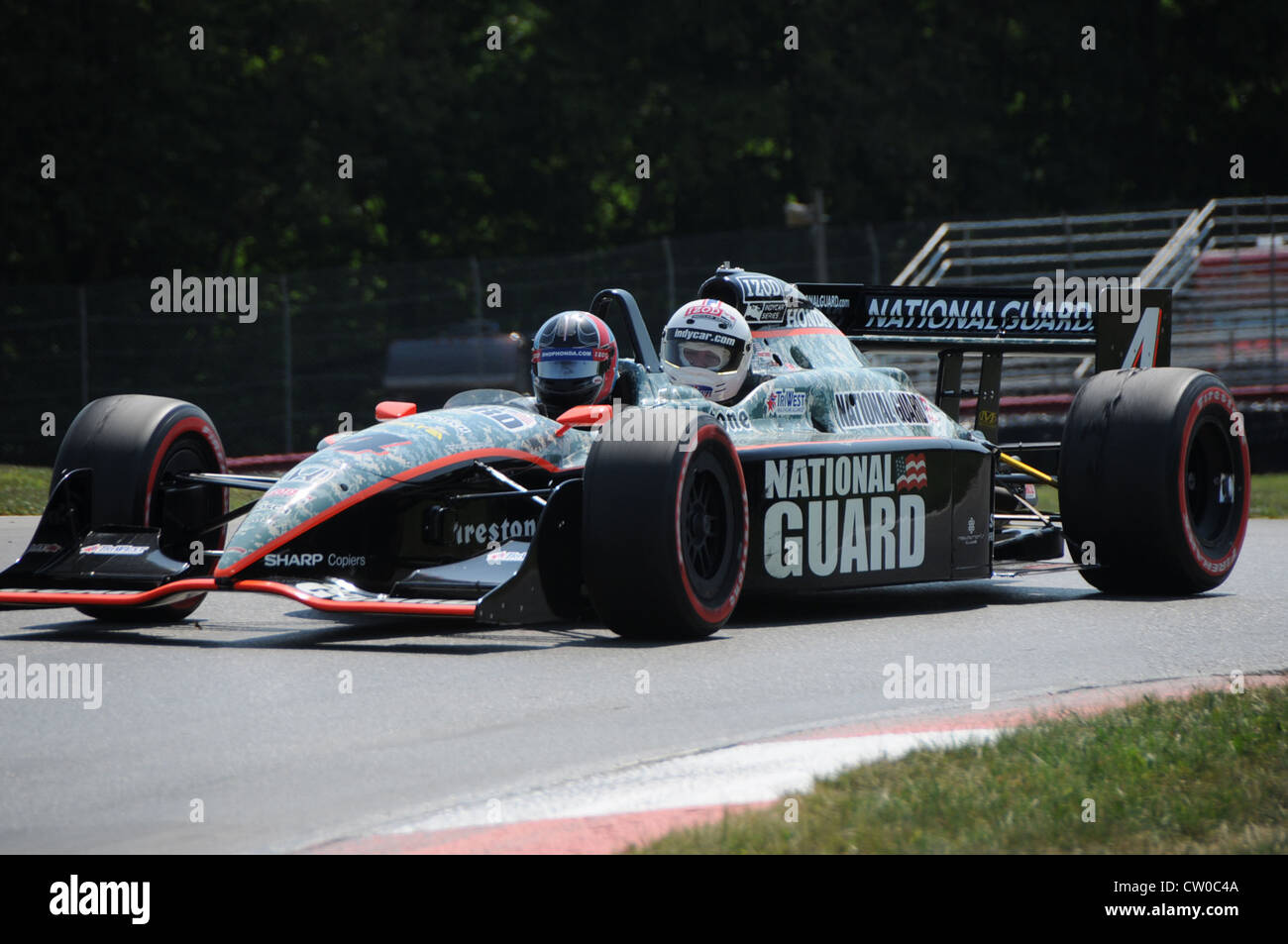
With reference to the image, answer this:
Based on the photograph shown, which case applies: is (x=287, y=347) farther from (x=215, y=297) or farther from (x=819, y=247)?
(x=819, y=247)

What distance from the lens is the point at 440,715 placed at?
6438 mm

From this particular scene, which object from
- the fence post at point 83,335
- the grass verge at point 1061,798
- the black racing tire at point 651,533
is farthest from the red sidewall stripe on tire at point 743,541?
the fence post at point 83,335

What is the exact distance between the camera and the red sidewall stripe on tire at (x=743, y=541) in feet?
25.7

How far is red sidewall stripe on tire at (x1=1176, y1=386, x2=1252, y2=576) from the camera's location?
985 centimetres

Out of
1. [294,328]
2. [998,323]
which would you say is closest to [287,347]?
[294,328]

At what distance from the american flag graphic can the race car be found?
14 mm

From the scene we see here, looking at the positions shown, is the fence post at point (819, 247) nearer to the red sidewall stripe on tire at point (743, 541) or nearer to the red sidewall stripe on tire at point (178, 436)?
the red sidewall stripe on tire at point (178, 436)

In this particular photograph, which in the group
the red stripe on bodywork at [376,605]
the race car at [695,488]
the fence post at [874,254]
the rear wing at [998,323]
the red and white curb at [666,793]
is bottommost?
the red and white curb at [666,793]

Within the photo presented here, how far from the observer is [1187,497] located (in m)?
10.3

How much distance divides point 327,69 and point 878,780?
26633 millimetres

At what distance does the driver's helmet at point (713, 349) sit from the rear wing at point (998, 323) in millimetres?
1698
